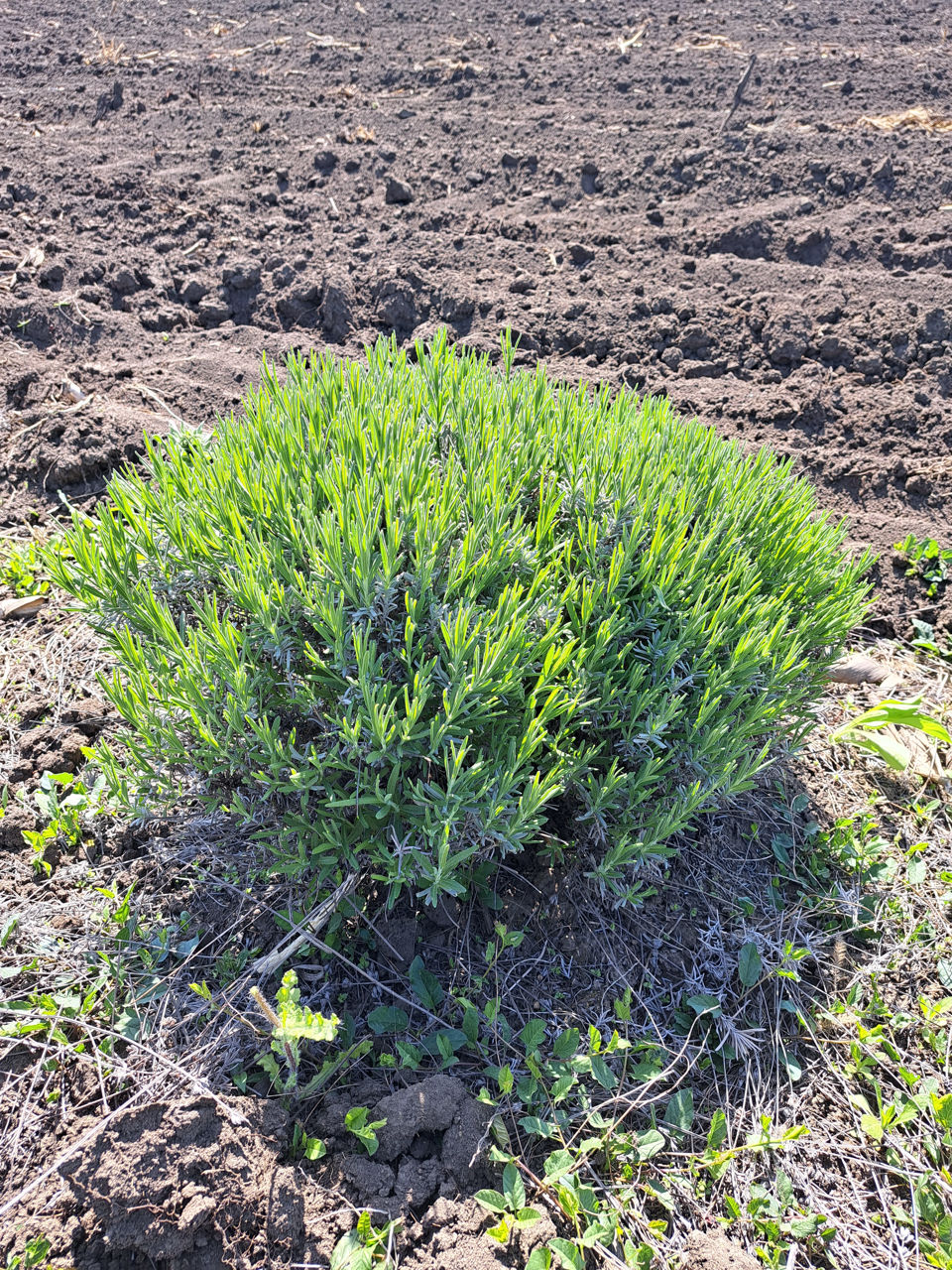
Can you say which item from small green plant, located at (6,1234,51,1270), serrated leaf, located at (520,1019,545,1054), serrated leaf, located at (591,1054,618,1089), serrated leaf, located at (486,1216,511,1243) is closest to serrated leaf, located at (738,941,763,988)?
serrated leaf, located at (591,1054,618,1089)

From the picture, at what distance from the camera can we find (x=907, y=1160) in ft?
6.39

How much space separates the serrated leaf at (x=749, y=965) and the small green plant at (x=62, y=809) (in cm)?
193

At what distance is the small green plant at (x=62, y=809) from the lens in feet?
7.50

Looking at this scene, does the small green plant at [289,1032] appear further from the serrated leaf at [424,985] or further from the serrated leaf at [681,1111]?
the serrated leaf at [681,1111]

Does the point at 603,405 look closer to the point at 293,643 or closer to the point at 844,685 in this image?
the point at 293,643

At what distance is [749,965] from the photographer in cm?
224

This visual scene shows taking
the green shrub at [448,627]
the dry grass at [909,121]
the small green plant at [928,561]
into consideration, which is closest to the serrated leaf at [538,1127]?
the green shrub at [448,627]

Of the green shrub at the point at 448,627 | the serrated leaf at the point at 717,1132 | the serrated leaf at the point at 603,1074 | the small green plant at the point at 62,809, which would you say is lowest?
the serrated leaf at the point at 717,1132

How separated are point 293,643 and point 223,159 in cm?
525

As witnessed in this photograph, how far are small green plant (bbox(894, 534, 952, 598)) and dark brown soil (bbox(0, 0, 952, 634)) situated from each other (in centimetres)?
7

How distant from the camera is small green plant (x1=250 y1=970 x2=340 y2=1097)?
1.63 m

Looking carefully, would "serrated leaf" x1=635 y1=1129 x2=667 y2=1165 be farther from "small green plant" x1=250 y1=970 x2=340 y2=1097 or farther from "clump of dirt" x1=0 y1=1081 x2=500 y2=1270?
"small green plant" x1=250 y1=970 x2=340 y2=1097

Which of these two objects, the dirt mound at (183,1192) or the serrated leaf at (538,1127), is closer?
the dirt mound at (183,1192)

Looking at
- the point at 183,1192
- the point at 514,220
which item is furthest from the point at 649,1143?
the point at 514,220
